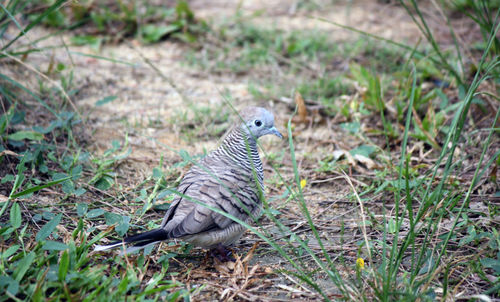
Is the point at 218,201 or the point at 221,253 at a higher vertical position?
the point at 218,201

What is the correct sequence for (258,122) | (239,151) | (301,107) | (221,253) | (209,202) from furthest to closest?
(301,107) → (258,122) → (239,151) → (221,253) → (209,202)

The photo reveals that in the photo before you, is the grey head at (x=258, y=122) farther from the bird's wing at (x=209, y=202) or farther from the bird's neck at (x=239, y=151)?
the bird's wing at (x=209, y=202)

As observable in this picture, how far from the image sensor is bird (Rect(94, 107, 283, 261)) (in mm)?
2912

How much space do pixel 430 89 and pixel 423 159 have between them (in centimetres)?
132

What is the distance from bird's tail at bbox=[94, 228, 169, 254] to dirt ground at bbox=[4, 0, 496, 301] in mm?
343

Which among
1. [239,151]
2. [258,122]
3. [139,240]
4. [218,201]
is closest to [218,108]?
[258,122]

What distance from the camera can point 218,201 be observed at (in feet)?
10.3

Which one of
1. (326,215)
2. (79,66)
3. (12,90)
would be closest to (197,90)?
(79,66)

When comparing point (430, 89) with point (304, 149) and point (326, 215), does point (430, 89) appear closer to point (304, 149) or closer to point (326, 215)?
point (304, 149)

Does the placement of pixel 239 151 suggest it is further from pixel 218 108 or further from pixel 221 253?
pixel 218 108

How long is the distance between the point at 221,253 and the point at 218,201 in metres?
0.39

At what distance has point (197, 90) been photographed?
5719 mm

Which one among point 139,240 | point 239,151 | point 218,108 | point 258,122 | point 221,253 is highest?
point 258,122

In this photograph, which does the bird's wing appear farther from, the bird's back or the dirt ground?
the dirt ground
